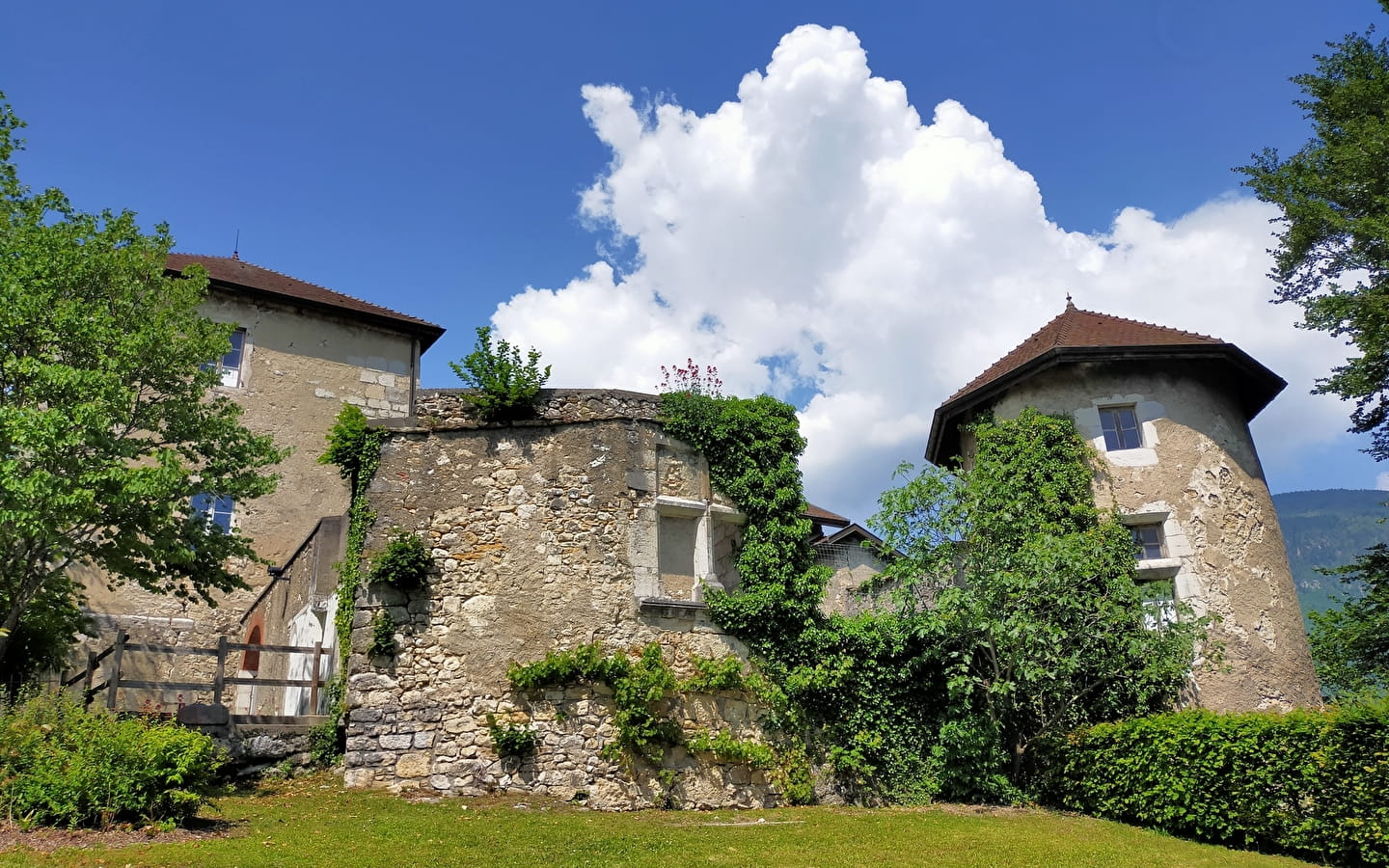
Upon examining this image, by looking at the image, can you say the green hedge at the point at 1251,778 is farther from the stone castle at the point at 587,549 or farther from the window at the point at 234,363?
the window at the point at 234,363

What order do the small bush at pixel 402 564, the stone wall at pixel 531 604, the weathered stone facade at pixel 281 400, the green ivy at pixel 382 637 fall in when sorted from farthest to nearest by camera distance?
the weathered stone facade at pixel 281 400, the small bush at pixel 402 564, the green ivy at pixel 382 637, the stone wall at pixel 531 604

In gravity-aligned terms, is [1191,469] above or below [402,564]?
above

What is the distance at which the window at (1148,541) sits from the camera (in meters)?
16.9

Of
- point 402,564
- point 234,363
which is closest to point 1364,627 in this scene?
point 402,564

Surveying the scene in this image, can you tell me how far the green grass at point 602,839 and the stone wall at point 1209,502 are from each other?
549cm

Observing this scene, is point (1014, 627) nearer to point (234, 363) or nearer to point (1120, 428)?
point (1120, 428)

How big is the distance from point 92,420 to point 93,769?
5.05m

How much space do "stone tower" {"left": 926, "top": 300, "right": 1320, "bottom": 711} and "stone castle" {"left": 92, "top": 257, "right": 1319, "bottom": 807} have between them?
0.04m

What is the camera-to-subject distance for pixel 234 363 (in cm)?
1983

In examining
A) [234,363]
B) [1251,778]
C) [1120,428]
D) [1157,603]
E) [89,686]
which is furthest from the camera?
[234,363]

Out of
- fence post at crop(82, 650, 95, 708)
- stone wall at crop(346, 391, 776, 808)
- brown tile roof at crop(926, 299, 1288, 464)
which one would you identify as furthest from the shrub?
brown tile roof at crop(926, 299, 1288, 464)

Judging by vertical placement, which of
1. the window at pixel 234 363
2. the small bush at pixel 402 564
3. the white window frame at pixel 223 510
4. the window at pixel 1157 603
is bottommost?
the window at pixel 1157 603

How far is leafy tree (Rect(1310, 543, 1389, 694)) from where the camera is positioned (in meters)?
17.8

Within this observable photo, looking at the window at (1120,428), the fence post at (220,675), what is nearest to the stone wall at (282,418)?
the fence post at (220,675)
